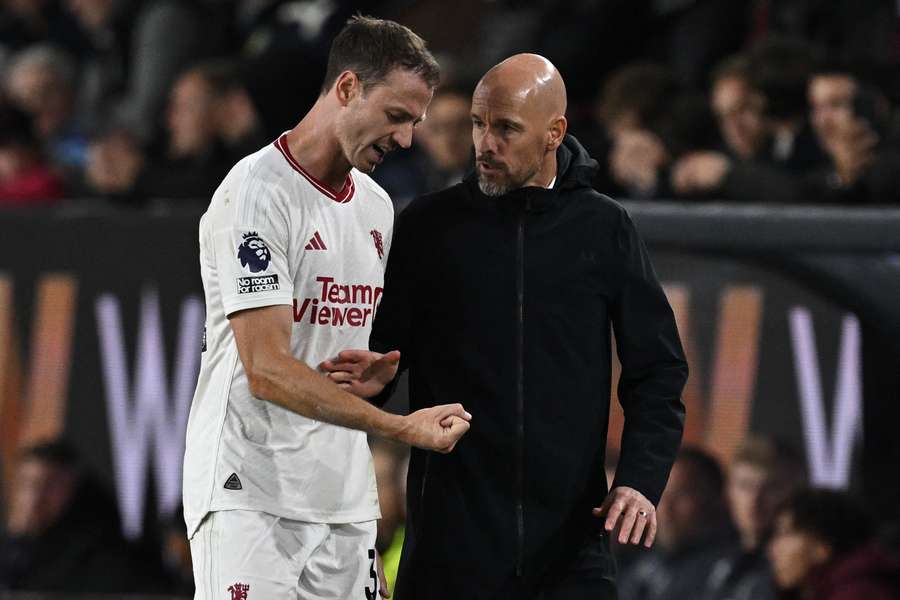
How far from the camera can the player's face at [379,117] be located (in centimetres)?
381

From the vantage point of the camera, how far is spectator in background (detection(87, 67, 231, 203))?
759 centimetres

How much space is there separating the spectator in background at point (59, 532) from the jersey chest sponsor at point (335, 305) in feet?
11.2

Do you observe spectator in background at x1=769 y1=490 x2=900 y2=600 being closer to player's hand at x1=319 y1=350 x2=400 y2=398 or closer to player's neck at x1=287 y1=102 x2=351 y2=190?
player's hand at x1=319 y1=350 x2=400 y2=398

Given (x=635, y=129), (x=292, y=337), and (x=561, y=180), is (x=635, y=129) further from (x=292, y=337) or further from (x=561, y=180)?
(x=292, y=337)

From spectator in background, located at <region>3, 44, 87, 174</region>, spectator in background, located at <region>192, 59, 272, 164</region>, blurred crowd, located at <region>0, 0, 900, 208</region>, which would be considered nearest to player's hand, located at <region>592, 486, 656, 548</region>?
blurred crowd, located at <region>0, 0, 900, 208</region>

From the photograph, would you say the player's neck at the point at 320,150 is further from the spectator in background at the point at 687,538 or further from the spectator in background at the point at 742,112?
the spectator in background at the point at 742,112

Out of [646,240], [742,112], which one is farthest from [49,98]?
[646,240]

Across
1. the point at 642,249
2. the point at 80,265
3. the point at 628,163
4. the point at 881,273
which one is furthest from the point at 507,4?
the point at 642,249

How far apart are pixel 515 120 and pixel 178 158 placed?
171 inches

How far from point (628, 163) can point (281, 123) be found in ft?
6.40

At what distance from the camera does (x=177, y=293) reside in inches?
279

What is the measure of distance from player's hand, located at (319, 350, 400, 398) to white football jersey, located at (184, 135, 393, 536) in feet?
0.18

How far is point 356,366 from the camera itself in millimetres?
3803

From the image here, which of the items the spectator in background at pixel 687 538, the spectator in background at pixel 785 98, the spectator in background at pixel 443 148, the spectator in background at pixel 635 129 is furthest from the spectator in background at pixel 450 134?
the spectator in background at pixel 687 538
